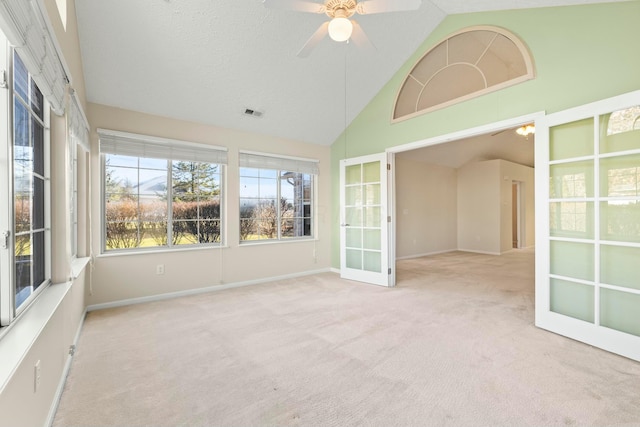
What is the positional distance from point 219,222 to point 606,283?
4.42 metres

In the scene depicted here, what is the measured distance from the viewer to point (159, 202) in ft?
12.8

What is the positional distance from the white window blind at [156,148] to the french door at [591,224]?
3.97 metres

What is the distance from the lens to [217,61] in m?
3.39

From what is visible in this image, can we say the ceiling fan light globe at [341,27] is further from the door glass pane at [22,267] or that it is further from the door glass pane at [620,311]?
the door glass pane at [620,311]

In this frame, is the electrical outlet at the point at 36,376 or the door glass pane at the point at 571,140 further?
the door glass pane at the point at 571,140

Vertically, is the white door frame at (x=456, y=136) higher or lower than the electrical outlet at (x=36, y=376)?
higher

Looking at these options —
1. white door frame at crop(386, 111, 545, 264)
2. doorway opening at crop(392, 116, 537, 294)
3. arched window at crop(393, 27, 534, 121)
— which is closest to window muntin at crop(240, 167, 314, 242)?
white door frame at crop(386, 111, 545, 264)

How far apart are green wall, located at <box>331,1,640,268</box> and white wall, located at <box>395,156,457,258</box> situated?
11.1 ft

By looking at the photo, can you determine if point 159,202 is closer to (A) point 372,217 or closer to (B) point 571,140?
(A) point 372,217

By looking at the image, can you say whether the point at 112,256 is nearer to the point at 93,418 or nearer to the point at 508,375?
the point at 93,418

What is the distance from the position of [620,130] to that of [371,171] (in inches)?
111

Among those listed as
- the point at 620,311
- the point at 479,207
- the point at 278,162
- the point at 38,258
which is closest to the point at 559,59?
the point at 620,311

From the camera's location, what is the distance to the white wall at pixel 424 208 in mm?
7164

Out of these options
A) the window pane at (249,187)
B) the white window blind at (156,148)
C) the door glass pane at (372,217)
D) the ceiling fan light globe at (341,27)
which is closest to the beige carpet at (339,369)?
the door glass pane at (372,217)
